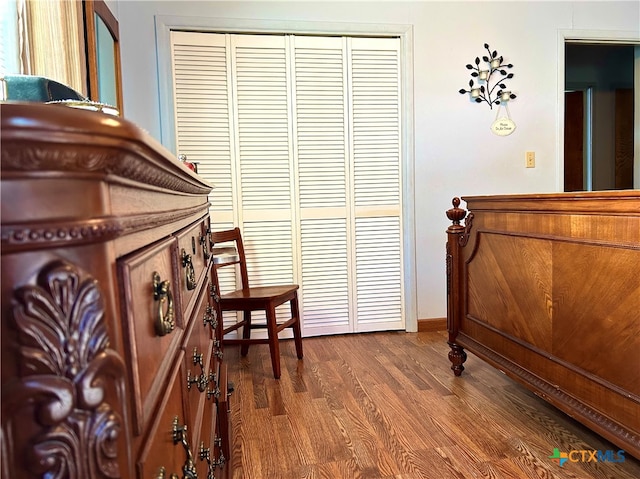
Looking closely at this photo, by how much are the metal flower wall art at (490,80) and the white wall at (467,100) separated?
5 centimetres

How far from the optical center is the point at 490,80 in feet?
10.3

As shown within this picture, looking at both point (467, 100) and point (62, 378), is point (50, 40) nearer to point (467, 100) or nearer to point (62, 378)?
point (62, 378)

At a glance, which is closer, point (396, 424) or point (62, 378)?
point (62, 378)

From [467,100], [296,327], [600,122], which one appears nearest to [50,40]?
[296,327]

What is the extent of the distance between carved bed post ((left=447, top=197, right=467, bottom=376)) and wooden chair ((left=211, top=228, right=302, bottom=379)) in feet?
2.89

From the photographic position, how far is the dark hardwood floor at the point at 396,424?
1.55 metres

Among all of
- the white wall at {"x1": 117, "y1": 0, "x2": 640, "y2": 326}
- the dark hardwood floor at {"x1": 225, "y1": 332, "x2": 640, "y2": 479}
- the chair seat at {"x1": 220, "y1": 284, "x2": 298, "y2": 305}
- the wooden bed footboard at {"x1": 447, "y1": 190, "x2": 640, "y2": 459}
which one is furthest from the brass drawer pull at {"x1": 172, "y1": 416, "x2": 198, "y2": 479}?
the white wall at {"x1": 117, "y1": 0, "x2": 640, "y2": 326}

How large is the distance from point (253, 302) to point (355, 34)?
74.7 inches

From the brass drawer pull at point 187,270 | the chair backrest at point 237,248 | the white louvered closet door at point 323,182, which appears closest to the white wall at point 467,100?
the white louvered closet door at point 323,182

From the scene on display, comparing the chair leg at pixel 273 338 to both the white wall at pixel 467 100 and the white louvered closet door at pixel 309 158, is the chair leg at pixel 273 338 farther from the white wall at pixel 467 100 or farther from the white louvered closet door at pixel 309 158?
the white wall at pixel 467 100

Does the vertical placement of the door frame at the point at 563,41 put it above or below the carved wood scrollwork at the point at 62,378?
above

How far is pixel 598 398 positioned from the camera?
56.5 inches

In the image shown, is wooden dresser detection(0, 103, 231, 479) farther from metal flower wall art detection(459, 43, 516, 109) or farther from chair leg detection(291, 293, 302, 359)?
metal flower wall art detection(459, 43, 516, 109)

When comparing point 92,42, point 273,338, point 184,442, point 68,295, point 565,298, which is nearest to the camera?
point 68,295
